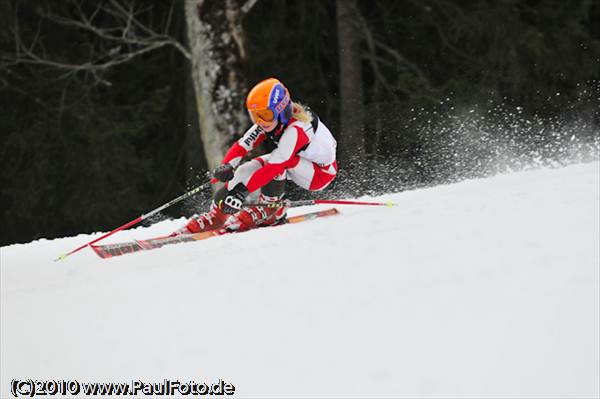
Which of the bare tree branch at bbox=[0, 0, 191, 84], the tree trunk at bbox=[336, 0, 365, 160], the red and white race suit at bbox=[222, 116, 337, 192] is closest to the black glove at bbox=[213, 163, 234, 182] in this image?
the red and white race suit at bbox=[222, 116, 337, 192]

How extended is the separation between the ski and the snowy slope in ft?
1.71

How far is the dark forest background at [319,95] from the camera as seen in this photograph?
11.6m

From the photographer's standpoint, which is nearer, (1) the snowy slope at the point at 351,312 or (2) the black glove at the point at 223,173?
(1) the snowy slope at the point at 351,312

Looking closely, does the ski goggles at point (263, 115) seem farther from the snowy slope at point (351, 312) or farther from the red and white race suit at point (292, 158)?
the snowy slope at point (351, 312)

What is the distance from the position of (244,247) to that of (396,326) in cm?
173

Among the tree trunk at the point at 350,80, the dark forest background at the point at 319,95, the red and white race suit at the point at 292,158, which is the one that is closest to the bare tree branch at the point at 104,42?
the dark forest background at the point at 319,95

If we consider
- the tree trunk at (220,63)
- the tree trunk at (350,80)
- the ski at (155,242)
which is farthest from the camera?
A: the tree trunk at (350,80)

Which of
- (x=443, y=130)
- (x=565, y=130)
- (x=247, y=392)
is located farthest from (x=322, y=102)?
(x=247, y=392)

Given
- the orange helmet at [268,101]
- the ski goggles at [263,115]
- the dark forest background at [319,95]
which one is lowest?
the dark forest background at [319,95]

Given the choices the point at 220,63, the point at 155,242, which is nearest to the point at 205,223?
the point at 155,242

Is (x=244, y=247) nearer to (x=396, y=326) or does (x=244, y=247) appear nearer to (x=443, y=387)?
(x=396, y=326)

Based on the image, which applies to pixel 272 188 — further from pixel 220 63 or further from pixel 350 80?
pixel 350 80

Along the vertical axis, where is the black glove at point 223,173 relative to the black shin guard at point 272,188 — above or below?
above

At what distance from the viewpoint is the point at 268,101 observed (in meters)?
5.57
